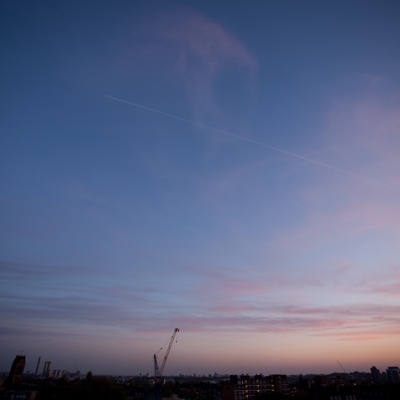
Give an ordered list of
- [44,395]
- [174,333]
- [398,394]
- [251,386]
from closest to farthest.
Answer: [398,394], [44,395], [251,386], [174,333]

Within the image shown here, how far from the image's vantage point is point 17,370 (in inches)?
6791

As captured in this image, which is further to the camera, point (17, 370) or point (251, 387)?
point (17, 370)

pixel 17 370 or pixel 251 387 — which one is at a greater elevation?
pixel 17 370

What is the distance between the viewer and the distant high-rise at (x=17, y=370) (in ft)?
549

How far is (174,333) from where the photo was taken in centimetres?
19275

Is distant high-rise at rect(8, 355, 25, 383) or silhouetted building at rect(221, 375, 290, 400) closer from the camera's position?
silhouetted building at rect(221, 375, 290, 400)

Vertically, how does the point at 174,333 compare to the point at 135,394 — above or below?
above

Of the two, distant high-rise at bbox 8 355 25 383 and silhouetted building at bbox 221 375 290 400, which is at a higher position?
distant high-rise at bbox 8 355 25 383

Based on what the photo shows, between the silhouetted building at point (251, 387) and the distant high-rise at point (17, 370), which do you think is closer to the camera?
the silhouetted building at point (251, 387)

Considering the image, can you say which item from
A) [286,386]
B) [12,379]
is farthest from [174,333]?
[12,379]

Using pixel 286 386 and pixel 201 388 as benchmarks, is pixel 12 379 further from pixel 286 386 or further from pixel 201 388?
pixel 286 386

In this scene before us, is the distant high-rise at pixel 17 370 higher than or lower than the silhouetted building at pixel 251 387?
higher

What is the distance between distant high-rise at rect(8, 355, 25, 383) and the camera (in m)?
167

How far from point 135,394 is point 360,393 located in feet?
363
